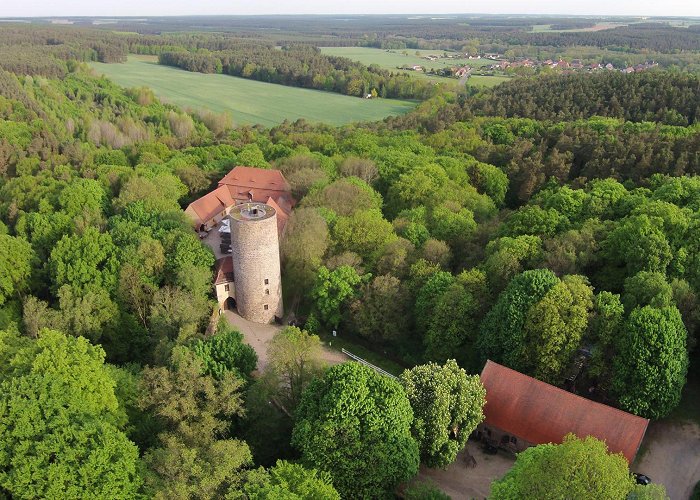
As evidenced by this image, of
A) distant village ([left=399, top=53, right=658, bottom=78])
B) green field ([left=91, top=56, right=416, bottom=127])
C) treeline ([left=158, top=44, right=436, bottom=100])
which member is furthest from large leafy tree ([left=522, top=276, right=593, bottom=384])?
distant village ([left=399, top=53, right=658, bottom=78])

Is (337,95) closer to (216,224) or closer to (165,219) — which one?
(216,224)

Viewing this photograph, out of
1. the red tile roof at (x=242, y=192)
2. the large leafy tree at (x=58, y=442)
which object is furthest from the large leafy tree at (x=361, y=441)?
the red tile roof at (x=242, y=192)

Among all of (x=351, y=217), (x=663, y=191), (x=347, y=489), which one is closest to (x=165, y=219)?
(x=351, y=217)

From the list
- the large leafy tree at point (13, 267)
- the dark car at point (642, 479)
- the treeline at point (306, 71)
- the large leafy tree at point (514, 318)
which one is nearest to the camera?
the dark car at point (642, 479)

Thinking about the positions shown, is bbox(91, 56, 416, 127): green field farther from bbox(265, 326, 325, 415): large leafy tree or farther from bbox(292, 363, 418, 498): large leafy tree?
bbox(292, 363, 418, 498): large leafy tree

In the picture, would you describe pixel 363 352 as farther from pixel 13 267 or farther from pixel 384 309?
pixel 13 267

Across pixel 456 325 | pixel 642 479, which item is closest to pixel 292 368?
pixel 456 325

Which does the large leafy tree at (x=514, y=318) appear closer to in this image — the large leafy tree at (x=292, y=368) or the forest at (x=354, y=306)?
the forest at (x=354, y=306)
